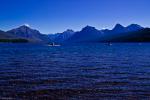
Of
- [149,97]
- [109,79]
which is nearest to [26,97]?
[149,97]

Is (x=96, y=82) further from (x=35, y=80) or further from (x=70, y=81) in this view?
(x=35, y=80)

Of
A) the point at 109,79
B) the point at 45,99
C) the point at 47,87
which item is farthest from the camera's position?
the point at 109,79

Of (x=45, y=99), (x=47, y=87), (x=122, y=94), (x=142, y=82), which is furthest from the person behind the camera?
(x=142, y=82)

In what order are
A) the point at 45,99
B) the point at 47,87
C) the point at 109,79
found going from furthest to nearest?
1. the point at 109,79
2. the point at 47,87
3. the point at 45,99

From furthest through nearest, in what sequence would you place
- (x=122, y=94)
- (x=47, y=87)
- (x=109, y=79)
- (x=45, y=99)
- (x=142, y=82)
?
(x=109, y=79) → (x=142, y=82) → (x=47, y=87) → (x=122, y=94) → (x=45, y=99)

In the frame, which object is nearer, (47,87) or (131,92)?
(131,92)

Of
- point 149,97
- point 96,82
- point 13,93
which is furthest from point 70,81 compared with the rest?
point 149,97

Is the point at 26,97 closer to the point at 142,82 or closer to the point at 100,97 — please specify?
the point at 100,97

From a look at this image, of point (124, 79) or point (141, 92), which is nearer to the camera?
point (141, 92)

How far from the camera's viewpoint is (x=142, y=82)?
3372 cm

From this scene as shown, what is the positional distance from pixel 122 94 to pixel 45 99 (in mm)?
7087

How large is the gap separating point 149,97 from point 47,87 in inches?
418

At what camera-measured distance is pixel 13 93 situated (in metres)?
27.4

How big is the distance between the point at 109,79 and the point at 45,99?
12936 mm
